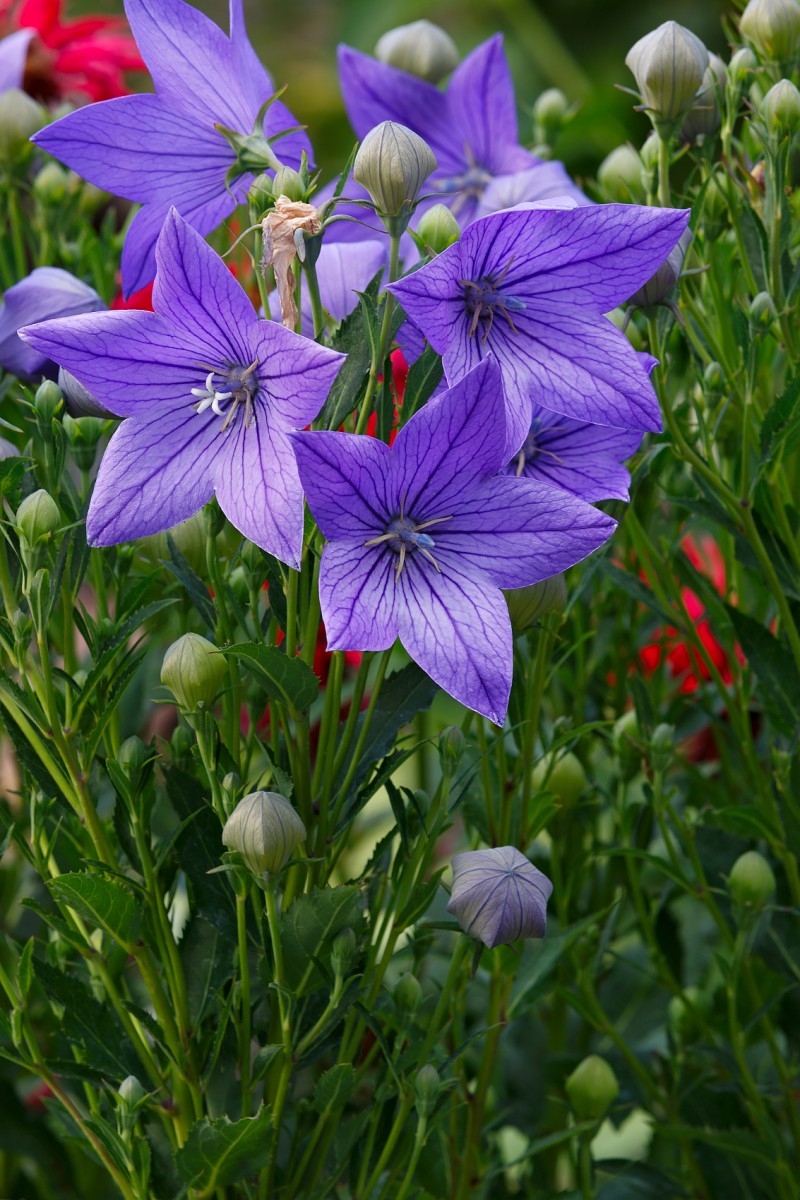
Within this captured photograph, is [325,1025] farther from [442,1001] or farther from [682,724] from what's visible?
[682,724]

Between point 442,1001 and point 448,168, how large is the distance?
546 millimetres

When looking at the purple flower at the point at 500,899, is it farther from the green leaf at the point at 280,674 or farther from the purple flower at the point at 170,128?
the purple flower at the point at 170,128

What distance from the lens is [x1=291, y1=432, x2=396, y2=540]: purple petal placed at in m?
0.43

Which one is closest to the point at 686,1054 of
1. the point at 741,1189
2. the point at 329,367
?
the point at 741,1189

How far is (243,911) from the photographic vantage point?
484 millimetres

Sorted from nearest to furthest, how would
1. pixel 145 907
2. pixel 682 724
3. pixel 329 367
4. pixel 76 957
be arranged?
pixel 329 367 → pixel 145 907 → pixel 76 957 → pixel 682 724

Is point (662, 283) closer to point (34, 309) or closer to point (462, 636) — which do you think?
point (462, 636)

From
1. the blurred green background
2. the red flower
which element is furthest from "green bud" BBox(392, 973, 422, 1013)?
the blurred green background

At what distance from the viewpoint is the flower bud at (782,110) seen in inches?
22.7

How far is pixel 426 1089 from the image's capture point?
50cm

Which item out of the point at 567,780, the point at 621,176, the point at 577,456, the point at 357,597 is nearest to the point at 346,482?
the point at 357,597

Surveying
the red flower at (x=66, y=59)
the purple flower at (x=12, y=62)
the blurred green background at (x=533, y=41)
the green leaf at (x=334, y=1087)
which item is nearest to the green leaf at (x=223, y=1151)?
the green leaf at (x=334, y=1087)

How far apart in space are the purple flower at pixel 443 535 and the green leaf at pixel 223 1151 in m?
0.17

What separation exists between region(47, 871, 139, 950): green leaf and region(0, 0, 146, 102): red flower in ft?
2.36
